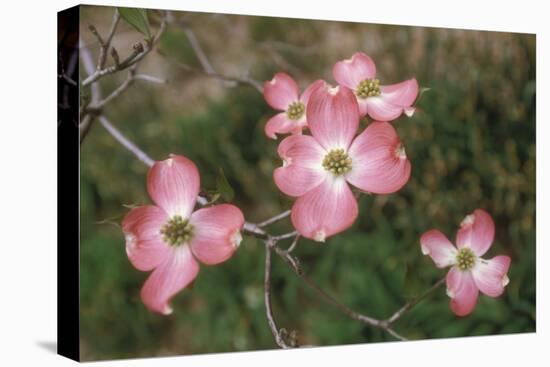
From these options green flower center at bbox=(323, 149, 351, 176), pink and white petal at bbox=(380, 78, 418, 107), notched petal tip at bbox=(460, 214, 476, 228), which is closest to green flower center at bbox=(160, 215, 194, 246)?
green flower center at bbox=(323, 149, 351, 176)

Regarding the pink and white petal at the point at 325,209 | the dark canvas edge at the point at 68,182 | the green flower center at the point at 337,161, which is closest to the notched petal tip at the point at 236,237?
the pink and white petal at the point at 325,209

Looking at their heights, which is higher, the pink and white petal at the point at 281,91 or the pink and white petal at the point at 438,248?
the pink and white petal at the point at 281,91

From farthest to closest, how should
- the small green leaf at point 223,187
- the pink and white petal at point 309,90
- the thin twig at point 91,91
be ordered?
the pink and white petal at point 309,90, the thin twig at point 91,91, the small green leaf at point 223,187

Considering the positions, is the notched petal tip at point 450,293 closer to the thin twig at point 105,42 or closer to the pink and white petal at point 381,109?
the pink and white petal at point 381,109

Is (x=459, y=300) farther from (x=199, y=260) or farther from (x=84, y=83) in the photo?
(x=84, y=83)

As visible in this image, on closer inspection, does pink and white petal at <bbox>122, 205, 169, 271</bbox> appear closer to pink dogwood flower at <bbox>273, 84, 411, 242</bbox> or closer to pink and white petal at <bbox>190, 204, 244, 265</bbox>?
pink and white petal at <bbox>190, 204, 244, 265</bbox>

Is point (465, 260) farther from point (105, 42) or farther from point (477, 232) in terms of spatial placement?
point (105, 42)

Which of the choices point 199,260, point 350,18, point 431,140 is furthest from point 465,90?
point 199,260
